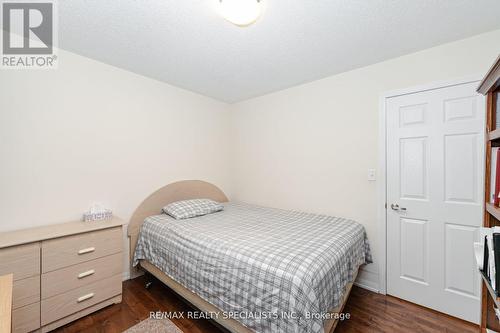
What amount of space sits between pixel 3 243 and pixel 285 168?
2770 mm

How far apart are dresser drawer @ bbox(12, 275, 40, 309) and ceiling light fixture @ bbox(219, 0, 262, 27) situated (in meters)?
2.38

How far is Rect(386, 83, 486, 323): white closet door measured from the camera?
1.78 m

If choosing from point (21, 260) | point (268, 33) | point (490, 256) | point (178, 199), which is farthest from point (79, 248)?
point (490, 256)

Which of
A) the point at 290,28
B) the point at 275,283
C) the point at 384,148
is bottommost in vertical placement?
the point at 275,283

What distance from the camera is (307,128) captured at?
9.11 ft

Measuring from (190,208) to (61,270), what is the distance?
1229 mm

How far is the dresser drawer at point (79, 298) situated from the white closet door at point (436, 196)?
109 inches

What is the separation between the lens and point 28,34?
1835mm

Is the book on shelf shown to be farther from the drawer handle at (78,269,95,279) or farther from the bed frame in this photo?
the drawer handle at (78,269,95,279)

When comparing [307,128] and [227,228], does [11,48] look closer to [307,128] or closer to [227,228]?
[227,228]

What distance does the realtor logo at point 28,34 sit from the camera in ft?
5.12

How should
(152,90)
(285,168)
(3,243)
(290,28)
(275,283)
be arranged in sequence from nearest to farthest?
(275,283) → (3,243) → (290,28) → (152,90) → (285,168)

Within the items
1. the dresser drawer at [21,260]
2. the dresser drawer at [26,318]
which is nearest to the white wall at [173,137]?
the dresser drawer at [21,260]

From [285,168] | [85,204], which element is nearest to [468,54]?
[285,168]
